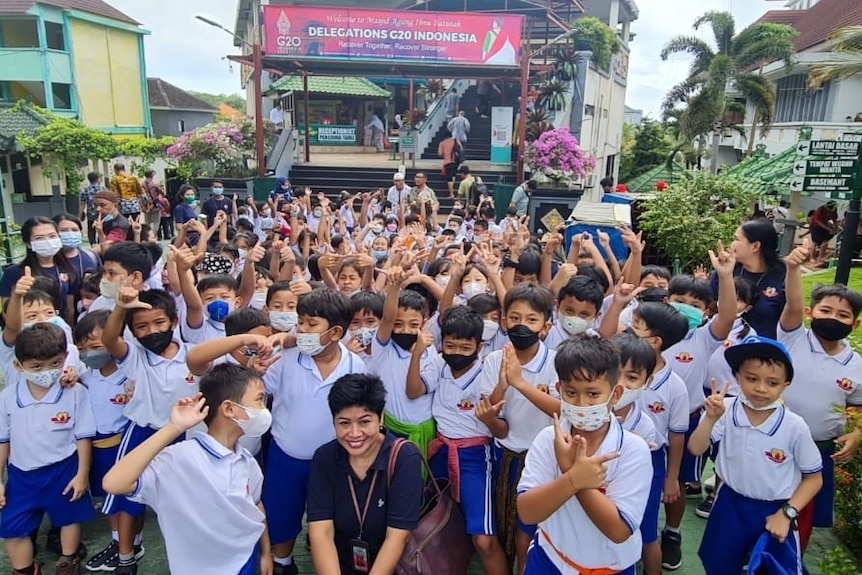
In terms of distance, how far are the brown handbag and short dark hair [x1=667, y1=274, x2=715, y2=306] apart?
2008 mm

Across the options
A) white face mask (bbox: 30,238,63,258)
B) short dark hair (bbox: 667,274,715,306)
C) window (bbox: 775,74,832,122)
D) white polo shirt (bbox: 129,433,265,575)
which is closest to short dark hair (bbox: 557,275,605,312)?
short dark hair (bbox: 667,274,715,306)

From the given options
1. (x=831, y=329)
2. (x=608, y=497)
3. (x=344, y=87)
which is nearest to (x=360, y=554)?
(x=608, y=497)

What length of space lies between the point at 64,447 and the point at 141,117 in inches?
1039

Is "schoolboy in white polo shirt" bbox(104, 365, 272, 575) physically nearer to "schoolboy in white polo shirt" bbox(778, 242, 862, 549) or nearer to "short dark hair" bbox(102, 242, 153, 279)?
"short dark hair" bbox(102, 242, 153, 279)

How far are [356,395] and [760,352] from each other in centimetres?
179

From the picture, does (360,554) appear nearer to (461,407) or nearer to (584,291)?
(461,407)

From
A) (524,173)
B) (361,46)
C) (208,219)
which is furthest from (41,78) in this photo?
(524,173)

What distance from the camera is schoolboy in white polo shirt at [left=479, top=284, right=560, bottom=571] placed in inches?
121

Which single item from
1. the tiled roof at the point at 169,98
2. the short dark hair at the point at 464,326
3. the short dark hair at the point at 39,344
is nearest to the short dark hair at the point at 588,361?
the short dark hair at the point at 464,326

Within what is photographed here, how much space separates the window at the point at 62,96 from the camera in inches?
848

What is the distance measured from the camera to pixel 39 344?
3.04 meters

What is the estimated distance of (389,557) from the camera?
2.62 meters

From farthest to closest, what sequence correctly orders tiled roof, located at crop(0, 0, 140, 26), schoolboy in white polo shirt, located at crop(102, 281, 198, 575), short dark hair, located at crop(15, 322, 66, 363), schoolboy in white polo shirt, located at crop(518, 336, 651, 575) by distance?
tiled roof, located at crop(0, 0, 140, 26), schoolboy in white polo shirt, located at crop(102, 281, 198, 575), short dark hair, located at crop(15, 322, 66, 363), schoolboy in white polo shirt, located at crop(518, 336, 651, 575)

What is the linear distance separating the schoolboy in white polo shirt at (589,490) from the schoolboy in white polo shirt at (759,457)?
0.77m
